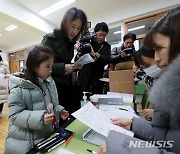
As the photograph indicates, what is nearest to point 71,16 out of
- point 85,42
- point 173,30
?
point 85,42

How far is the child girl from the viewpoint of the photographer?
748 mm

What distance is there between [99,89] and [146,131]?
105 cm

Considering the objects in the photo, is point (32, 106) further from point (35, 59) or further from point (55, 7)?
point (55, 7)

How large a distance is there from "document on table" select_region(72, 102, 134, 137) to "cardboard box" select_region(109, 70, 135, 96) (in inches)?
37.9

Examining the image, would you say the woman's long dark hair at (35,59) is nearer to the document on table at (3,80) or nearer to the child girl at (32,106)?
the child girl at (32,106)

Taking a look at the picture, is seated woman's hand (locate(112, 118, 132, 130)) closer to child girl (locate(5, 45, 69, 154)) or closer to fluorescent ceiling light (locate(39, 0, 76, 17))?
child girl (locate(5, 45, 69, 154))

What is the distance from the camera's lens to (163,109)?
0.44 meters

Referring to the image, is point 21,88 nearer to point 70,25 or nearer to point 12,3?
point 70,25

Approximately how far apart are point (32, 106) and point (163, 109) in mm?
689

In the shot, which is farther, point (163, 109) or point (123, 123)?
point (123, 123)

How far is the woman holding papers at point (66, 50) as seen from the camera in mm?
1127

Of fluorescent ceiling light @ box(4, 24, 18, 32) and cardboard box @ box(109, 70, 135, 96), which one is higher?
fluorescent ceiling light @ box(4, 24, 18, 32)

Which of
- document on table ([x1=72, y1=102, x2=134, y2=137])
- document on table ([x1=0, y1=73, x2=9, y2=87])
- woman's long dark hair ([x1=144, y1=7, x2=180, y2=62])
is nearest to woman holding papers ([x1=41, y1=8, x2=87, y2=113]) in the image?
document on table ([x1=72, y1=102, x2=134, y2=137])

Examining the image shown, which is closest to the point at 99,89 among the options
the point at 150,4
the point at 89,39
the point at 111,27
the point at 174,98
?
the point at 89,39
